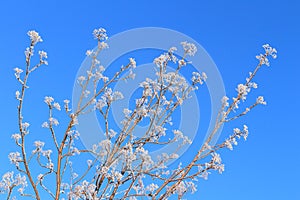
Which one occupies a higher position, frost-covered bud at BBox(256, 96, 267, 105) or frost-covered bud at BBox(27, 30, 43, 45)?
frost-covered bud at BBox(27, 30, 43, 45)

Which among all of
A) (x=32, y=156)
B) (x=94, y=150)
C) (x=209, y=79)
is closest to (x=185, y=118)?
(x=209, y=79)

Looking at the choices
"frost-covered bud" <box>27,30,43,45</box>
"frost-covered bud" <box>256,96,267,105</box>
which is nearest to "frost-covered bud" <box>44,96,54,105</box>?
"frost-covered bud" <box>27,30,43,45</box>

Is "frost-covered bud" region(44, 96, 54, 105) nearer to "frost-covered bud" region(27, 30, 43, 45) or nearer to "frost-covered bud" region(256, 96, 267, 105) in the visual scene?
"frost-covered bud" region(27, 30, 43, 45)

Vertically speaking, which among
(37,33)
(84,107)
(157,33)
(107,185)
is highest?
(157,33)

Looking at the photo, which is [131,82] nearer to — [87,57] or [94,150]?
[87,57]

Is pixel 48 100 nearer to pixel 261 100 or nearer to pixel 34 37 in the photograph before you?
pixel 34 37

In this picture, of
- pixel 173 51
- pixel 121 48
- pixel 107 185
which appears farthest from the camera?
pixel 121 48

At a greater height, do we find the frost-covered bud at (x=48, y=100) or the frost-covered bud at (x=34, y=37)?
the frost-covered bud at (x=34, y=37)

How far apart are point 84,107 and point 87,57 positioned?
2.66ft

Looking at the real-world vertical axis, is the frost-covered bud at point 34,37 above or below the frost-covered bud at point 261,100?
above

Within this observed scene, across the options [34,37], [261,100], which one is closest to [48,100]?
[34,37]

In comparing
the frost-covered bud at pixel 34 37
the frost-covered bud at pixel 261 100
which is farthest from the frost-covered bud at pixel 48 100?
the frost-covered bud at pixel 261 100

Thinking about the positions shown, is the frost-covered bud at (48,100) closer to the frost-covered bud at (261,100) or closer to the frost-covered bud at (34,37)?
the frost-covered bud at (34,37)

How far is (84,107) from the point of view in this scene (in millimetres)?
4105
